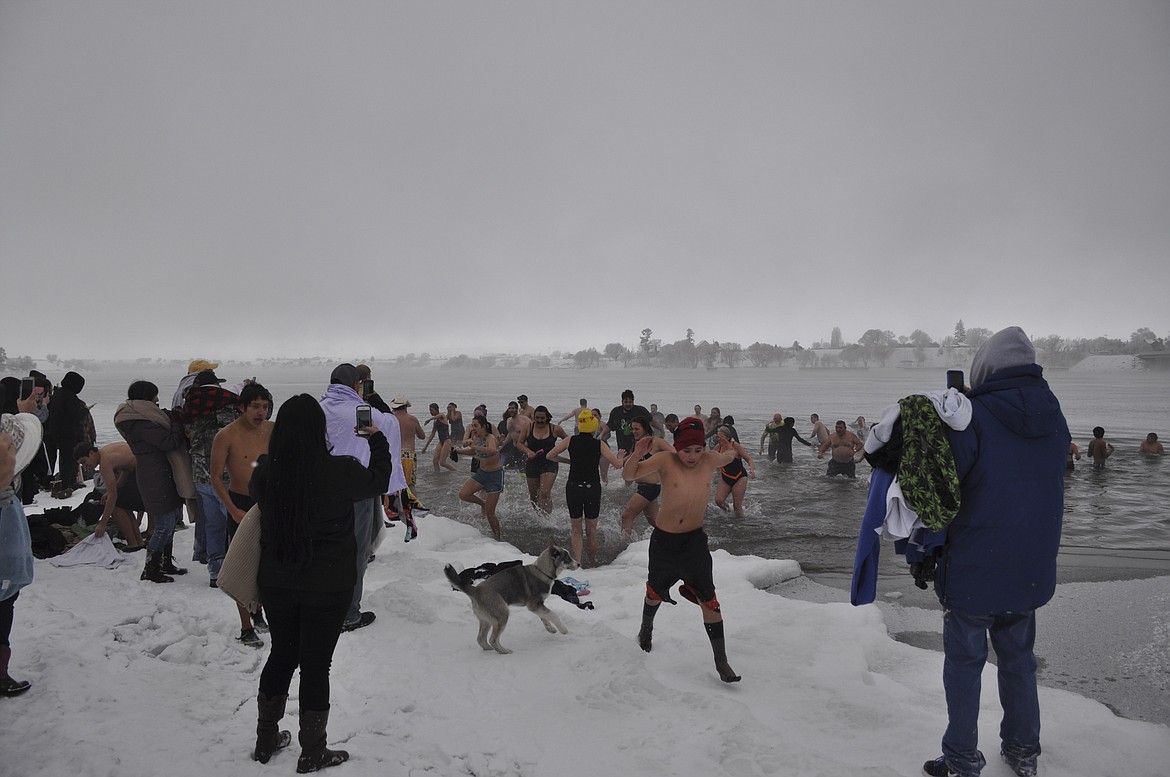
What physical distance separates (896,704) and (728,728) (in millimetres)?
1327

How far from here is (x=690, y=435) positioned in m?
4.45

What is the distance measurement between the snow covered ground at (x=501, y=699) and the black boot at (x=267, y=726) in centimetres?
6

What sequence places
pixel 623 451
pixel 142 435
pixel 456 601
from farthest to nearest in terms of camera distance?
1. pixel 623 451
2. pixel 456 601
3. pixel 142 435

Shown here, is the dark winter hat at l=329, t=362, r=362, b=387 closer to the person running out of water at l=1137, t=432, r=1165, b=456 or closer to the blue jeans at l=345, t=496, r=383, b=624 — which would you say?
the blue jeans at l=345, t=496, r=383, b=624

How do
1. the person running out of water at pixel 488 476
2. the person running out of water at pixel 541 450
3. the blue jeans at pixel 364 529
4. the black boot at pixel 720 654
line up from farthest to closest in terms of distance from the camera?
the person running out of water at pixel 541 450 → the person running out of water at pixel 488 476 → the blue jeans at pixel 364 529 → the black boot at pixel 720 654

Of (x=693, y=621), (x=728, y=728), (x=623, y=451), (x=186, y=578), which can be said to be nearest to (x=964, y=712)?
(x=728, y=728)

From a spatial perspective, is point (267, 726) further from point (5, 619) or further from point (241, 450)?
point (241, 450)

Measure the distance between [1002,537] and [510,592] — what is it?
3.22 metres

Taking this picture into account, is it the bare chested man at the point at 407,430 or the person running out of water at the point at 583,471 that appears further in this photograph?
the bare chested man at the point at 407,430

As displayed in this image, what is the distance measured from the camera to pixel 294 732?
10.6ft

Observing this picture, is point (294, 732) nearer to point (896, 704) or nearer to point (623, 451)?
point (896, 704)

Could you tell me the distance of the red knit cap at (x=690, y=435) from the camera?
14.5ft

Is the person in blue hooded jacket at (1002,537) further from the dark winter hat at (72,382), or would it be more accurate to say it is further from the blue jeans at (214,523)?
the dark winter hat at (72,382)

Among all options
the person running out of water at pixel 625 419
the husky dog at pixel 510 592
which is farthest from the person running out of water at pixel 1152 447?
the husky dog at pixel 510 592
